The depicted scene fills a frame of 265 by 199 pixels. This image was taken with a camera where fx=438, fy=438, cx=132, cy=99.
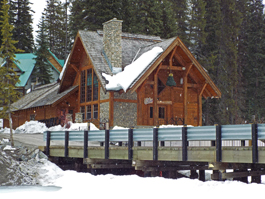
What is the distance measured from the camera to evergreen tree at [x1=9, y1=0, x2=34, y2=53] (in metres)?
74.6

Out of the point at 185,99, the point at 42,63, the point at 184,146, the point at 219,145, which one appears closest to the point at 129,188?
the point at 184,146

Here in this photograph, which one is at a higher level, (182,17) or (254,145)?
(182,17)

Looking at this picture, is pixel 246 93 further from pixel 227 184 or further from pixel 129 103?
pixel 227 184

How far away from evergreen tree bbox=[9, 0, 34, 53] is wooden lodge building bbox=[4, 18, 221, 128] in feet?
132

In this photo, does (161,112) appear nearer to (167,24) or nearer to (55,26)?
(167,24)

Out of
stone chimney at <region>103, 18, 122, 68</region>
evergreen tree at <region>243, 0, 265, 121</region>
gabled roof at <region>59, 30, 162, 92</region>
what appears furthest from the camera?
evergreen tree at <region>243, 0, 265, 121</region>

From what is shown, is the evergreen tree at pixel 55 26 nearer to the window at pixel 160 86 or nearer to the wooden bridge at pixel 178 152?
the window at pixel 160 86

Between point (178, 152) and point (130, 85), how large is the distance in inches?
539

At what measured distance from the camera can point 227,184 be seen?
1412 centimetres

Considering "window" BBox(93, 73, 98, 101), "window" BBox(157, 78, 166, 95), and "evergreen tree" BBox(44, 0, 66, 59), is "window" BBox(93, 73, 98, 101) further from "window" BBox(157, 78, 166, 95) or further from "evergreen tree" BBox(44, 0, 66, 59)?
"evergreen tree" BBox(44, 0, 66, 59)

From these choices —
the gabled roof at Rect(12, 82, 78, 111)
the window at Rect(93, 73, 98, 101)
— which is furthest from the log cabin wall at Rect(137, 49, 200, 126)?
the gabled roof at Rect(12, 82, 78, 111)

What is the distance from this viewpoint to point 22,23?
75.6 m

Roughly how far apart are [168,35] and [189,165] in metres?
36.8

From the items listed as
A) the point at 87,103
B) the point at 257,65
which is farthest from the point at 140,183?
the point at 257,65
